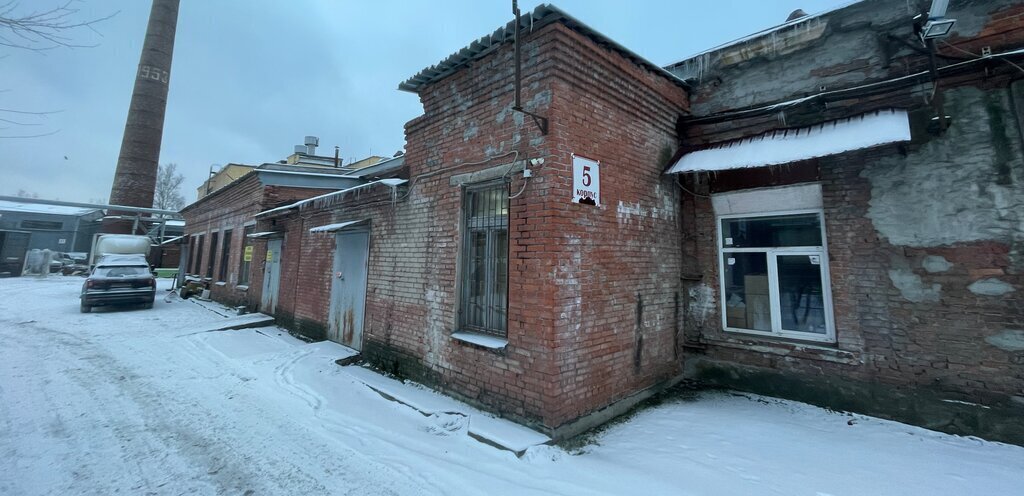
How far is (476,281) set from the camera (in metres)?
4.74

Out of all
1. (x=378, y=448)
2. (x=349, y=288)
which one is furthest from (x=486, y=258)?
(x=349, y=288)

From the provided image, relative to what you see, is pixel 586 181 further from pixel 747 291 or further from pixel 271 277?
pixel 271 277

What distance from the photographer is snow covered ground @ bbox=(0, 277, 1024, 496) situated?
9.82 feet

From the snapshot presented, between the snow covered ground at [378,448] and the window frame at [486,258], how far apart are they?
1.06 m

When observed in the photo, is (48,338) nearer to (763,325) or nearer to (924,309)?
(763,325)

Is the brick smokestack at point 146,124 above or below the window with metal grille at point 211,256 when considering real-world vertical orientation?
above

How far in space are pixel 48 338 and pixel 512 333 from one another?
10343 millimetres

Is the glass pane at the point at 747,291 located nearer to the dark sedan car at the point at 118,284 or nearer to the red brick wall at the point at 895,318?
the red brick wall at the point at 895,318

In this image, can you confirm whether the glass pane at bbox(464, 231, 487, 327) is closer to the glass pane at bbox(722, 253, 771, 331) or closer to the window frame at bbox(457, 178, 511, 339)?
the window frame at bbox(457, 178, 511, 339)

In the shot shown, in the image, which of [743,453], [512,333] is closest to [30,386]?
[512,333]

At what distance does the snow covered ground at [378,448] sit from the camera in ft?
9.82

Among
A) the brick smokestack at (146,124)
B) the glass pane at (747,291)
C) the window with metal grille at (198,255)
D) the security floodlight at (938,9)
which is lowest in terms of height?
the glass pane at (747,291)

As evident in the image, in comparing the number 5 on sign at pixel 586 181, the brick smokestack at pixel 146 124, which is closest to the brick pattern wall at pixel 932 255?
the number 5 on sign at pixel 586 181

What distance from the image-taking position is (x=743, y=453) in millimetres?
3514
